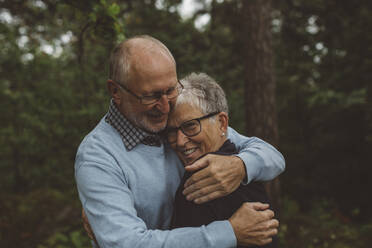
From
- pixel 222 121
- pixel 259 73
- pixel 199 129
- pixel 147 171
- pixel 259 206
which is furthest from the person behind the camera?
pixel 259 73

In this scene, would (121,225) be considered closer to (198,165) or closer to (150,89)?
(198,165)

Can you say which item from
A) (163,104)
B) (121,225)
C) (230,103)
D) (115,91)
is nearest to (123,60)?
(115,91)

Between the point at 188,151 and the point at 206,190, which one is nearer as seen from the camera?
the point at 206,190

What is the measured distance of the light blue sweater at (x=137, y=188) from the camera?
171 cm

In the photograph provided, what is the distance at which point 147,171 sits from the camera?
2.08 metres

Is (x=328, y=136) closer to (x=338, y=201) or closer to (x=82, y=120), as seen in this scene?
(x=338, y=201)

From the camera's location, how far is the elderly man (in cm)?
174

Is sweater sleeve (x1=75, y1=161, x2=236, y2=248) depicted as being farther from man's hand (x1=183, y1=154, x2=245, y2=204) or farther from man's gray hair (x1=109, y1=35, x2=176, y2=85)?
man's gray hair (x1=109, y1=35, x2=176, y2=85)

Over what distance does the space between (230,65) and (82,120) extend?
3757 mm

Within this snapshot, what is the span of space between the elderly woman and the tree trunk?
2854mm

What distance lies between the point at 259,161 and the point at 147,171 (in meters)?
0.75

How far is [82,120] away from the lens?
6.98 m

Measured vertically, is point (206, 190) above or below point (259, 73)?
below

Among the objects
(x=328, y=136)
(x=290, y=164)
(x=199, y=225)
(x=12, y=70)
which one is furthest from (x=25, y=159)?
(x=199, y=225)
